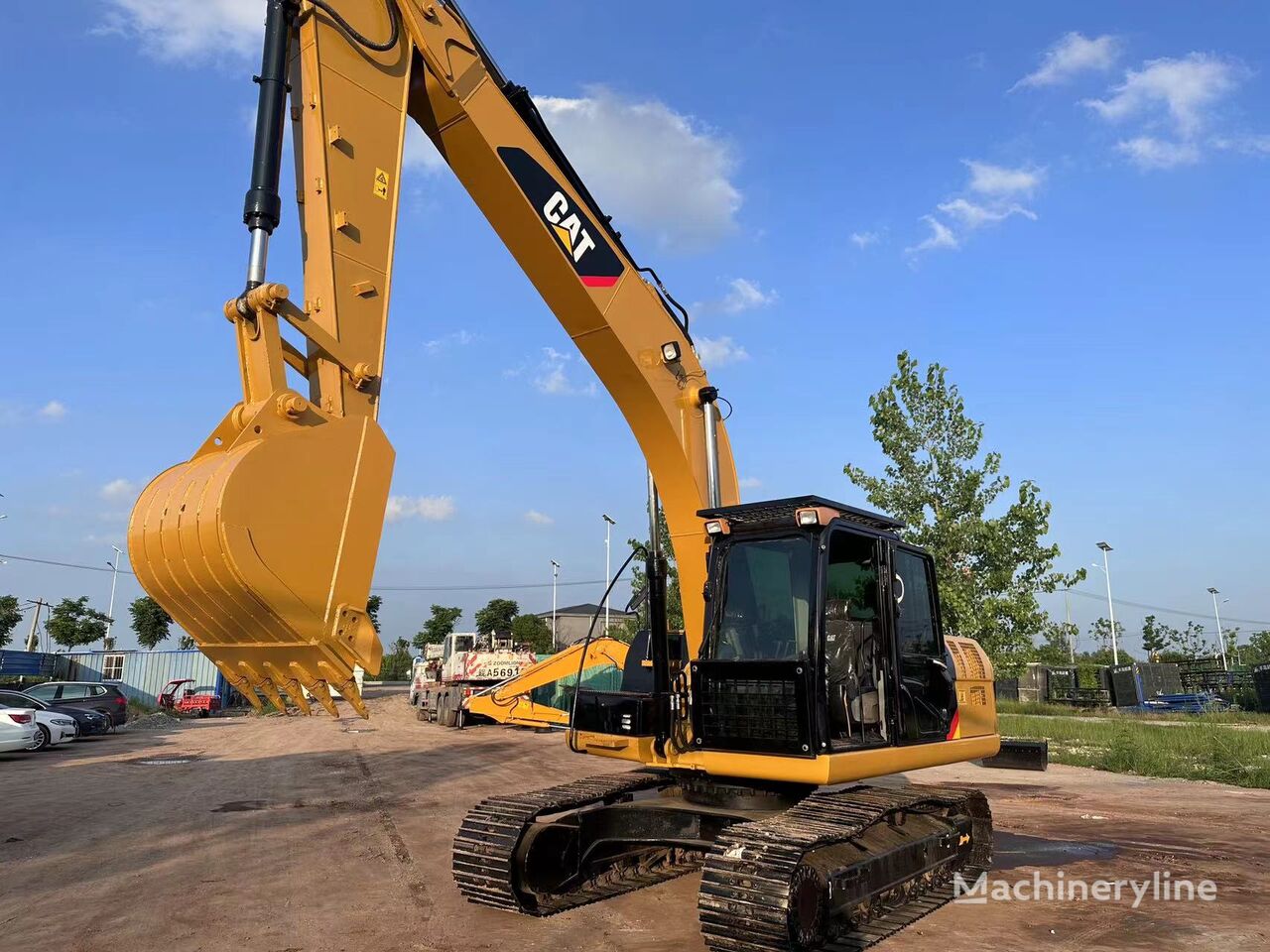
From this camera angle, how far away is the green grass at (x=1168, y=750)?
14.6 meters

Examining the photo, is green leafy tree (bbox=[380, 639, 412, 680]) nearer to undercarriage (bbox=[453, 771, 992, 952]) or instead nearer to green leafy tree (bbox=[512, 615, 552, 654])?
green leafy tree (bbox=[512, 615, 552, 654])

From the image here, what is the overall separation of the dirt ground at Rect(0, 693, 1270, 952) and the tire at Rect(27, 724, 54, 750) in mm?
3003

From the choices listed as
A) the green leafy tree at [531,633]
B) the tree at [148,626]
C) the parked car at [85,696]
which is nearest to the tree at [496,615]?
the green leafy tree at [531,633]

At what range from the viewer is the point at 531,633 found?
73875 millimetres

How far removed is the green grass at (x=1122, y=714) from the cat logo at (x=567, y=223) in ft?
76.1

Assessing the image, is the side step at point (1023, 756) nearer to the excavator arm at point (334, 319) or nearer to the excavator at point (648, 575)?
the excavator at point (648, 575)

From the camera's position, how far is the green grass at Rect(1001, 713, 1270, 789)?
14562 millimetres

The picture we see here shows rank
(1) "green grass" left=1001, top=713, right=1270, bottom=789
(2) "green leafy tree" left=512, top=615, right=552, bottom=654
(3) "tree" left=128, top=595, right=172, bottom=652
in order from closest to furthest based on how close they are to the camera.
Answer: (1) "green grass" left=1001, top=713, right=1270, bottom=789
(3) "tree" left=128, top=595, right=172, bottom=652
(2) "green leafy tree" left=512, top=615, right=552, bottom=654

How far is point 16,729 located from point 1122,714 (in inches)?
1190

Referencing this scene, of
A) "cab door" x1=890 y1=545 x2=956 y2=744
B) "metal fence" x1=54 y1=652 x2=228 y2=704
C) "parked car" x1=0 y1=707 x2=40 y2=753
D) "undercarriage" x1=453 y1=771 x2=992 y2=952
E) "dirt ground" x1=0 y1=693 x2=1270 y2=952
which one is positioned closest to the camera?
"undercarriage" x1=453 y1=771 x2=992 y2=952

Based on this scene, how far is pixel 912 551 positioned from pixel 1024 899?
2.81 meters

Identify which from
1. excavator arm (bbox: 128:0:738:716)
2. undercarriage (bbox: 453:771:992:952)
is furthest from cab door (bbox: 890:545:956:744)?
excavator arm (bbox: 128:0:738:716)

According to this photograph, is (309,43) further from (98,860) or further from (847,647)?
(98,860)

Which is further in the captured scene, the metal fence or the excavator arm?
the metal fence
